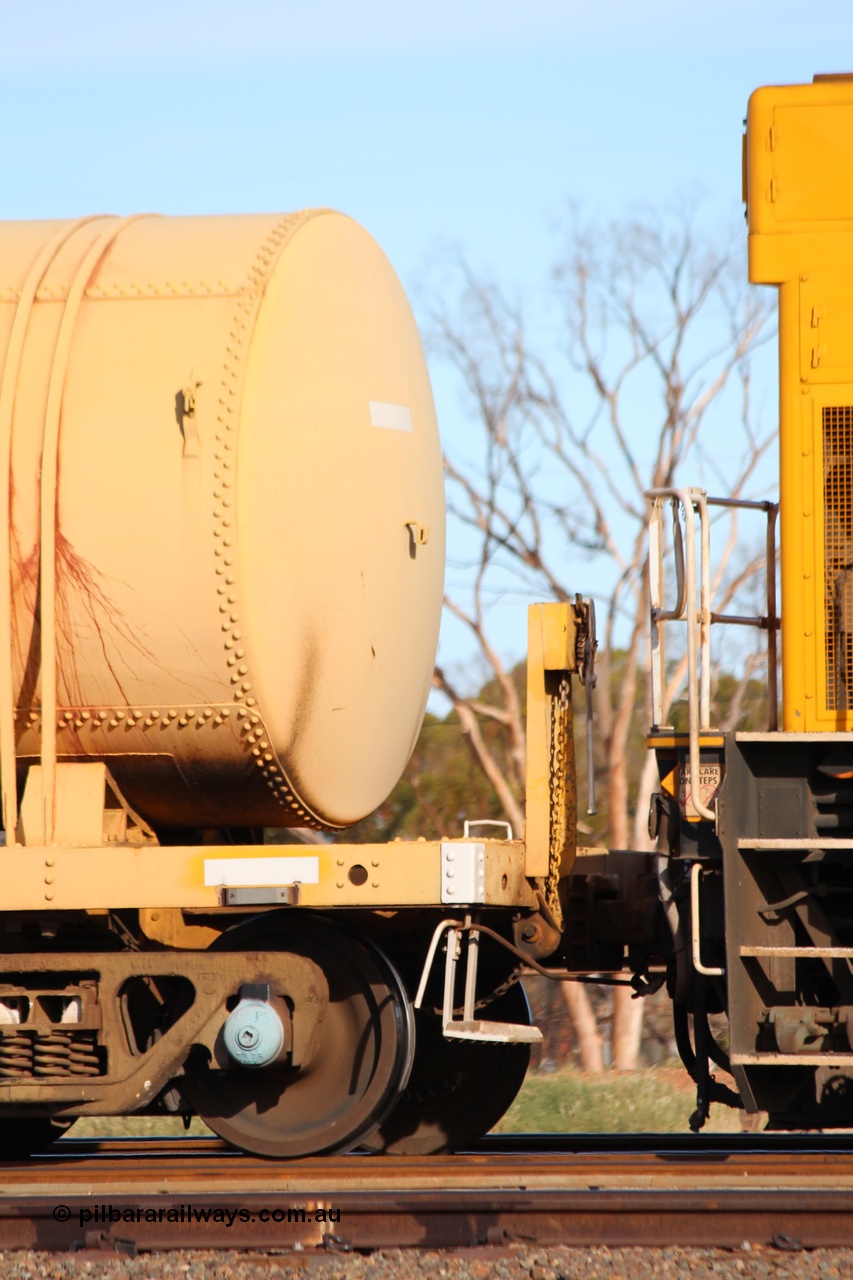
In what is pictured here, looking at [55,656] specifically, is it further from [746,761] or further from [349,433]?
[746,761]

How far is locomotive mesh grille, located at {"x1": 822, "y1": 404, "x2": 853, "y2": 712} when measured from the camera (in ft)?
19.3

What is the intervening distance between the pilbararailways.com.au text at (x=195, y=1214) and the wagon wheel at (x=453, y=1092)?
71.5 inches

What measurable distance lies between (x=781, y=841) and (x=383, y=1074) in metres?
1.85

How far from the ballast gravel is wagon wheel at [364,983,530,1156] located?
1996 millimetres

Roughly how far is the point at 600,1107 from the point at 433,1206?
244 inches

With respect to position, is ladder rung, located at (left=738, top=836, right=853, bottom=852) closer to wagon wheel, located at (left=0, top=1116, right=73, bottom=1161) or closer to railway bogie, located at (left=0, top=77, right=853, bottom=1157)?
railway bogie, located at (left=0, top=77, right=853, bottom=1157)

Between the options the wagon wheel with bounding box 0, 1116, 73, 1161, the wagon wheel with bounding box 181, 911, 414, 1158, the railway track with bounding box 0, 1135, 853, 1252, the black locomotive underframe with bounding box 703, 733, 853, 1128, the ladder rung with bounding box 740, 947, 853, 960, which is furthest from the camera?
the wagon wheel with bounding box 0, 1116, 73, 1161

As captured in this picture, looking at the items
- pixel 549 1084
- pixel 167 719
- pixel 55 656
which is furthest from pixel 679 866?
pixel 549 1084

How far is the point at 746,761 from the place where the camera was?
563 cm

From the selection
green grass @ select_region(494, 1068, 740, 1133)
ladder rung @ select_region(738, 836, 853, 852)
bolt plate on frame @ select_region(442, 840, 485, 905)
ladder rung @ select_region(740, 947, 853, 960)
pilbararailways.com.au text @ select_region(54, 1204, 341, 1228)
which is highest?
ladder rung @ select_region(738, 836, 853, 852)

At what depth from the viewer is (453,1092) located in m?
6.70

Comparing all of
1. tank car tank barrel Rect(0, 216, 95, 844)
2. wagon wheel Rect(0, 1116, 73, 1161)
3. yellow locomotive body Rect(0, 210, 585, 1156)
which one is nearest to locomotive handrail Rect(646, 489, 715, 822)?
yellow locomotive body Rect(0, 210, 585, 1156)

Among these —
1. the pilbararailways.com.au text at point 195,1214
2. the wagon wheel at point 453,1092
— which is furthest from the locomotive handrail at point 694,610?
the pilbararailways.com.au text at point 195,1214

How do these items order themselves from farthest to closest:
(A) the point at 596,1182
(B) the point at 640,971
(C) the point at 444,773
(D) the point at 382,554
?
(C) the point at 444,773 < (B) the point at 640,971 < (D) the point at 382,554 < (A) the point at 596,1182
